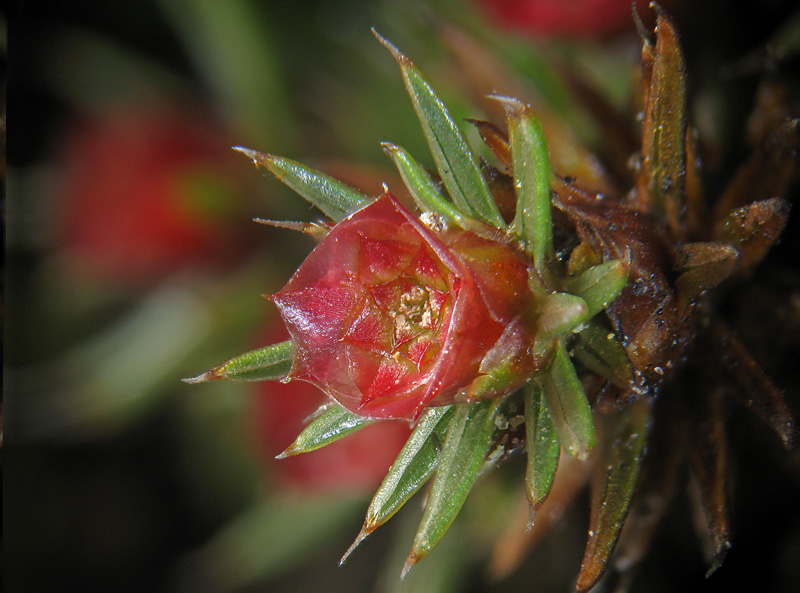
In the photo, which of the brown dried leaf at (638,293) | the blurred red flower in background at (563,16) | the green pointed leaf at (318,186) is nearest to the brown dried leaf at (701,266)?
the brown dried leaf at (638,293)

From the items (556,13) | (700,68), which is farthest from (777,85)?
(556,13)

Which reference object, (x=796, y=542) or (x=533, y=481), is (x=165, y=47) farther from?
(x=796, y=542)

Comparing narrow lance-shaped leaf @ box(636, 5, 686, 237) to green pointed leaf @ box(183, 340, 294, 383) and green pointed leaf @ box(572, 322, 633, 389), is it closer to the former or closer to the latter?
green pointed leaf @ box(572, 322, 633, 389)

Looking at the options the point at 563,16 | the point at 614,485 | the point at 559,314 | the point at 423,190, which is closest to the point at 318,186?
the point at 423,190

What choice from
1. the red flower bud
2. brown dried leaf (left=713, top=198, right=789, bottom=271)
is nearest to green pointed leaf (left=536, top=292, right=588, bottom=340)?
the red flower bud

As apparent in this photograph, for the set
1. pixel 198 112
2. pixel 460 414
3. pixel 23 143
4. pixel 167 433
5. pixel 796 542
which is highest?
pixel 23 143

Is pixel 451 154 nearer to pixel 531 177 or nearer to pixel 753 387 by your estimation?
pixel 531 177
